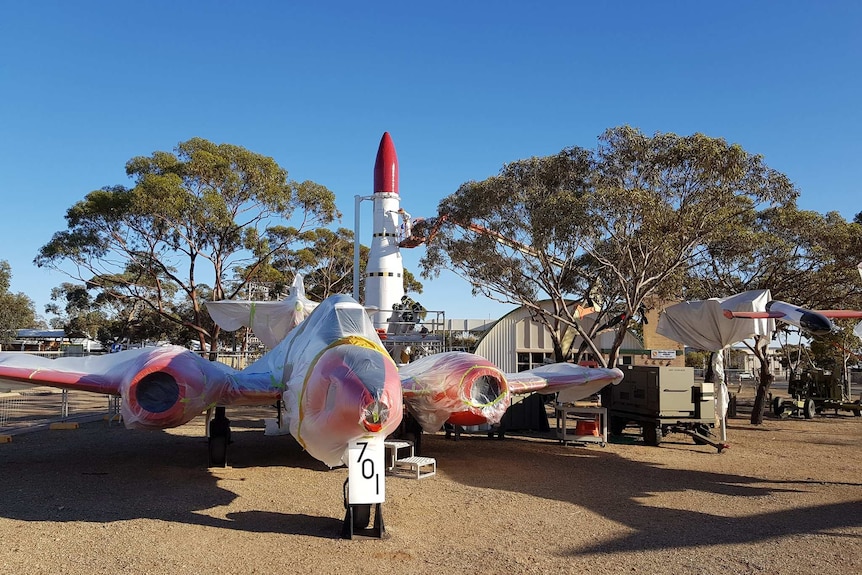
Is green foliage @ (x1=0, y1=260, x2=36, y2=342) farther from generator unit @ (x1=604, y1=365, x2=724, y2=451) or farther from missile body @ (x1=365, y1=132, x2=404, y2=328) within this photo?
generator unit @ (x1=604, y1=365, x2=724, y2=451)

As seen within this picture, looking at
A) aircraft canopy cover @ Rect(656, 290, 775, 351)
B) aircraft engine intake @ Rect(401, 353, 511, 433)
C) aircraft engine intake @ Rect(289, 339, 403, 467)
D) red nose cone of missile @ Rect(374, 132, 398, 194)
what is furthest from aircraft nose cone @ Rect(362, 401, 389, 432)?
red nose cone of missile @ Rect(374, 132, 398, 194)

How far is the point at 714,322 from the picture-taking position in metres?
14.2

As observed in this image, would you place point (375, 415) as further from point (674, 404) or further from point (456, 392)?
point (674, 404)

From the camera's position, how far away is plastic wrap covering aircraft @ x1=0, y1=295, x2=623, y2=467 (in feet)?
22.1

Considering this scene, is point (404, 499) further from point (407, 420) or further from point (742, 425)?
point (742, 425)

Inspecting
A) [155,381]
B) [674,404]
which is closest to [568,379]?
[674,404]

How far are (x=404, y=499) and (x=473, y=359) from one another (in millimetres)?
2738

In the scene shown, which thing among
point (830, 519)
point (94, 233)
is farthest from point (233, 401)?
point (94, 233)

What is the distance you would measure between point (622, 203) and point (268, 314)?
1008 cm

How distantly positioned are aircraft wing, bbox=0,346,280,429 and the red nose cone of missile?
1801cm

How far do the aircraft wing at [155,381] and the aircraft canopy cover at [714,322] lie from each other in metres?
9.71

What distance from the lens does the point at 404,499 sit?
9219mm

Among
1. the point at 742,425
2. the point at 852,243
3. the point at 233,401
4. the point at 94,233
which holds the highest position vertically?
the point at 94,233

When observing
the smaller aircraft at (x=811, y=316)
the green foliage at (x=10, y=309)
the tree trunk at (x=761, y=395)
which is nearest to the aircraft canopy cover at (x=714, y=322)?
the smaller aircraft at (x=811, y=316)
